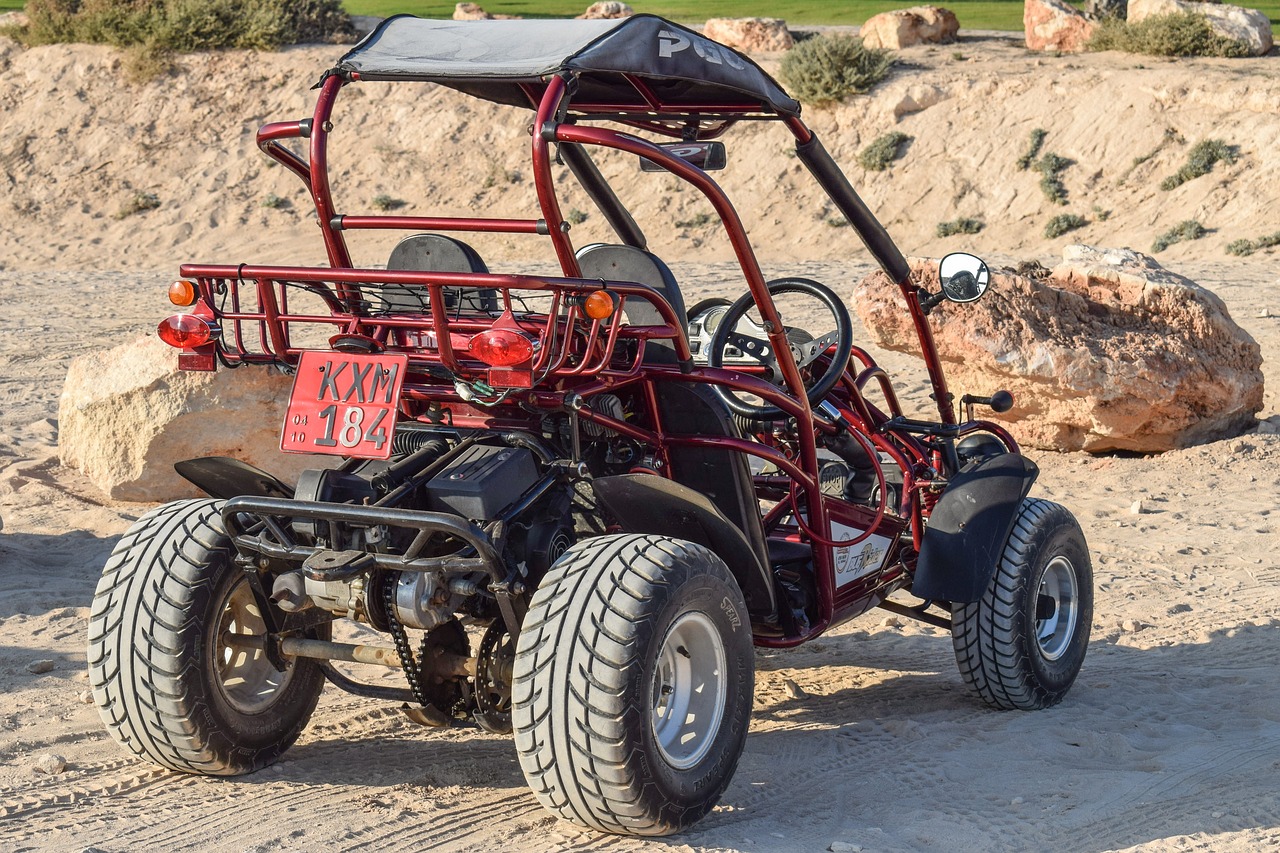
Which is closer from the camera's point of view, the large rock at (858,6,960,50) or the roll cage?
the roll cage

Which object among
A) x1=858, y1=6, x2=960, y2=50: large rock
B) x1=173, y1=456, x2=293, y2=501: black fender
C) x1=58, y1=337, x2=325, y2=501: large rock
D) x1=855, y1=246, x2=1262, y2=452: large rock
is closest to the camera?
x1=173, y1=456, x2=293, y2=501: black fender

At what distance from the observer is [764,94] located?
462 cm

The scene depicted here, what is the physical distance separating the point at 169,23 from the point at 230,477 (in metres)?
28.6

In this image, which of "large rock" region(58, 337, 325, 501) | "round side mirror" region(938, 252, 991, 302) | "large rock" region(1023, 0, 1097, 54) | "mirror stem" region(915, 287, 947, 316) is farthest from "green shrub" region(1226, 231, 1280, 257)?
"round side mirror" region(938, 252, 991, 302)

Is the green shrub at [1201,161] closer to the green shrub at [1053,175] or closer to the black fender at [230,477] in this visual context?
the green shrub at [1053,175]

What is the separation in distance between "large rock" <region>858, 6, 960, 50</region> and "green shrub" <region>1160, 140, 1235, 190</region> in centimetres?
742

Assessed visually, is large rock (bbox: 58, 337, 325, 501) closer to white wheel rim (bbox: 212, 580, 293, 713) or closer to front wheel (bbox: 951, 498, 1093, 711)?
white wheel rim (bbox: 212, 580, 293, 713)

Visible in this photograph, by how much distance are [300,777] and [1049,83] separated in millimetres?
24652

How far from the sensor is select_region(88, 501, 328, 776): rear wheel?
427 centimetres

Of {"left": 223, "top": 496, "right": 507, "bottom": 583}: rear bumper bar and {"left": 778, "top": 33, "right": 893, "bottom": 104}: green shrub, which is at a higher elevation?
{"left": 778, "top": 33, "right": 893, "bottom": 104}: green shrub

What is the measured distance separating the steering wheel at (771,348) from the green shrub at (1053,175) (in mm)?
20083

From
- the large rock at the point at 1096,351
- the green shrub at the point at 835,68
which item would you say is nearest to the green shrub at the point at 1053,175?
the green shrub at the point at 835,68

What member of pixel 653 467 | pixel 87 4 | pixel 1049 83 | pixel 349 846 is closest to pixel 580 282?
pixel 653 467

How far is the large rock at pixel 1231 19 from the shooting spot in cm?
2680
